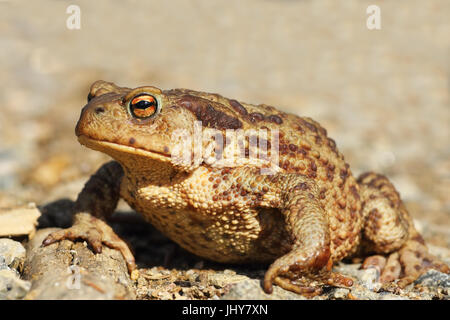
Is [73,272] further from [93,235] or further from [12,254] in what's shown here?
[12,254]

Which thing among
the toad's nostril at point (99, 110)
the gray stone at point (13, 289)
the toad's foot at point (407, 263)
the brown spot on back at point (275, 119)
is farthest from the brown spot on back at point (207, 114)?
the toad's foot at point (407, 263)

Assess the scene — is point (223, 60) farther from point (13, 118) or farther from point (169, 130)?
point (169, 130)

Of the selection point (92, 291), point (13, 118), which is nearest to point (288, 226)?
point (92, 291)

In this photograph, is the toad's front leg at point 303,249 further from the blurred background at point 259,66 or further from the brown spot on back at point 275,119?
the blurred background at point 259,66

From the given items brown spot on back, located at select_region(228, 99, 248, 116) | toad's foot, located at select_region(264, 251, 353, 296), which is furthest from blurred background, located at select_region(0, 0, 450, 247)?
toad's foot, located at select_region(264, 251, 353, 296)

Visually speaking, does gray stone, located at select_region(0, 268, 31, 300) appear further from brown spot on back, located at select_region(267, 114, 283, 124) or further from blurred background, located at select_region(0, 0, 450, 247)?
blurred background, located at select_region(0, 0, 450, 247)

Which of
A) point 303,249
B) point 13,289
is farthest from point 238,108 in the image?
point 13,289

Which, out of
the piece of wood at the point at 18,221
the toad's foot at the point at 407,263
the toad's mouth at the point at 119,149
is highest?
the toad's mouth at the point at 119,149
